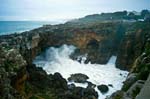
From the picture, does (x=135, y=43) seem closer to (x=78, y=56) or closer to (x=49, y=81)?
(x=78, y=56)

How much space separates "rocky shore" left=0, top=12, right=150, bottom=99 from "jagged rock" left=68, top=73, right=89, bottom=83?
3.63 meters

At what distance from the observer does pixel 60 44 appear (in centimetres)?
7869

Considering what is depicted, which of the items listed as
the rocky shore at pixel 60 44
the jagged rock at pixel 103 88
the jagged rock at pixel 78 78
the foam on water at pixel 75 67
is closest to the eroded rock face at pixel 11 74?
the rocky shore at pixel 60 44

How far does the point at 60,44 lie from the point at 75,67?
40.1 ft

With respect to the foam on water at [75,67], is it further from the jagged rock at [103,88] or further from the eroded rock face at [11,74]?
the eroded rock face at [11,74]

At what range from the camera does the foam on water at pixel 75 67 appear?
59075mm

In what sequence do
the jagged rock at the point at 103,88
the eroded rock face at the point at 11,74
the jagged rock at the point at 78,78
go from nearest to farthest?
the eroded rock face at the point at 11,74 < the jagged rock at the point at 103,88 < the jagged rock at the point at 78,78

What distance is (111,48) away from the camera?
77625 mm

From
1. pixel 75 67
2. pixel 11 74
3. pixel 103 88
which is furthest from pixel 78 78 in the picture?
pixel 11 74

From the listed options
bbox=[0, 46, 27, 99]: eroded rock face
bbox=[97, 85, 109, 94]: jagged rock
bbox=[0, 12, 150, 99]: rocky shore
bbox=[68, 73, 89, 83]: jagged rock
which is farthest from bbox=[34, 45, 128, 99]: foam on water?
bbox=[0, 46, 27, 99]: eroded rock face

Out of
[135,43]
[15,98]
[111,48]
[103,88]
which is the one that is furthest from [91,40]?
[15,98]

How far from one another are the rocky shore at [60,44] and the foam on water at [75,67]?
174cm

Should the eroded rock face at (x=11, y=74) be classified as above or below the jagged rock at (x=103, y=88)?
above

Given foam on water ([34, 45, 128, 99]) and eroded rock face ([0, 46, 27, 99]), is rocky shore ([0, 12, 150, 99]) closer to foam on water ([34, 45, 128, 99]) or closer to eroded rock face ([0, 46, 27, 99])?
eroded rock face ([0, 46, 27, 99])
